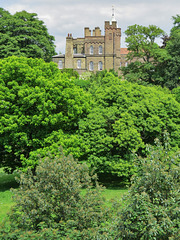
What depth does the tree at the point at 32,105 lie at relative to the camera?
17688 millimetres

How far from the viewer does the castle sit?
259 feet

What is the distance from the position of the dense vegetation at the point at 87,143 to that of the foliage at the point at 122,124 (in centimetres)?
7

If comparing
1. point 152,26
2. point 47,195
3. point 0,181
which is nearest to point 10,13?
point 152,26

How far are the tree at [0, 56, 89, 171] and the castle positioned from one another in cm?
6057

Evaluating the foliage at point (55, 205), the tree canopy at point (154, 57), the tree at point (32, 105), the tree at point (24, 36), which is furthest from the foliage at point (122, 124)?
the tree at point (24, 36)

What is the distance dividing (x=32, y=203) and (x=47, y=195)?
0.49 m

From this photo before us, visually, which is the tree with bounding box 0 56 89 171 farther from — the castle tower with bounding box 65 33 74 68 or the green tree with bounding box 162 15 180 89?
the castle tower with bounding box 65 33 74 68

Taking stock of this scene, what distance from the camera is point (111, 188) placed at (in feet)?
66.1

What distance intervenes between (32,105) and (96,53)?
63.8m

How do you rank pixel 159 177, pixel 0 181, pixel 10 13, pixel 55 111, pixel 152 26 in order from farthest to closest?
pixel 10 13
pixel 152 26
pixel 0 181
pixel 55 111
pixel 159 177

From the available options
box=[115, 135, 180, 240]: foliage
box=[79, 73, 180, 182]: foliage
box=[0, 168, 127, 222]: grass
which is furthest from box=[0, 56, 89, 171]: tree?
box=[115, 135, 180, 240]: foliage

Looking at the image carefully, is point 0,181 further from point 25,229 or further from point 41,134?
point 25,229

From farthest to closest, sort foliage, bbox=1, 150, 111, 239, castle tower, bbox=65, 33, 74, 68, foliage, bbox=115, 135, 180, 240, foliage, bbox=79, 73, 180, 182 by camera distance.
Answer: castle tower, bbox=65, 33, 74, 68 → foliage, bbox=79, 73, 180, 182 → foliage, bbox=1, 150, 111, 239 → foliage, bbox=115, 135, 180, 240

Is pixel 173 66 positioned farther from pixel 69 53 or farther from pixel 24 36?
pixel 69 53
